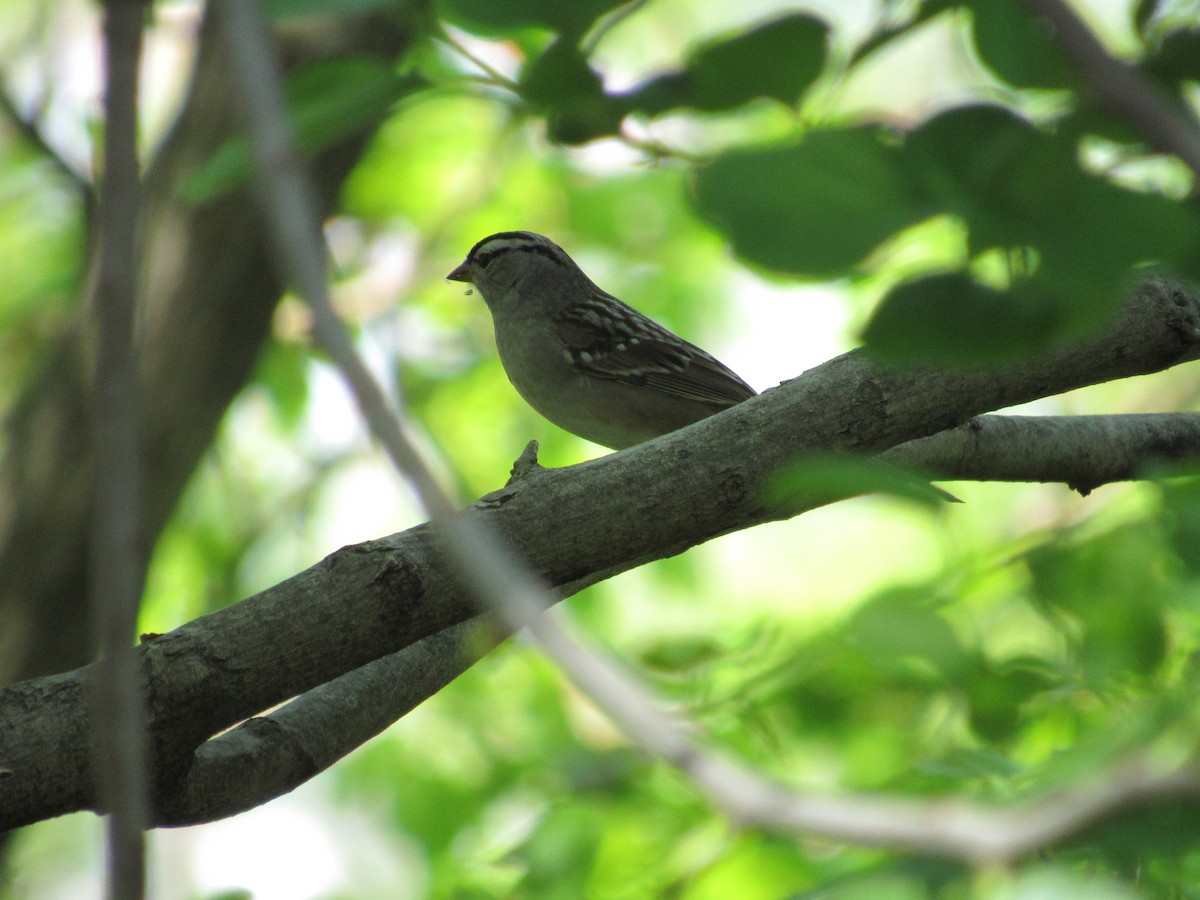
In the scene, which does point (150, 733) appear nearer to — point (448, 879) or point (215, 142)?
point (448, 879)

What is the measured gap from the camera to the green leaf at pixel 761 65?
3.90 ft

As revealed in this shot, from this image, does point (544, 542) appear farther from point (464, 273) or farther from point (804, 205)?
point (464, 273)

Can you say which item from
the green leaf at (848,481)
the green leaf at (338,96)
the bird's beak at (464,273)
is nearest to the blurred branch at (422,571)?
the green leaf at (338,96)

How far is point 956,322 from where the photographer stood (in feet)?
2.90

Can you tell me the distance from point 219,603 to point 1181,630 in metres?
5.19

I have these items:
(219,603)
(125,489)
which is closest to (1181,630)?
(125,489)

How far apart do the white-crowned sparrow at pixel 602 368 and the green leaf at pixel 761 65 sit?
3.57m

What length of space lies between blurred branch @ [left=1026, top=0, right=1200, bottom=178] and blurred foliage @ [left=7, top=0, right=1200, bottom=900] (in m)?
0.12

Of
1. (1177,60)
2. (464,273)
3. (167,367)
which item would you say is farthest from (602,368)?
(1177,60)

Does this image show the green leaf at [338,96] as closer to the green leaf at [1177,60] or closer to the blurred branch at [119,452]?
the blurred branch at [119,452]

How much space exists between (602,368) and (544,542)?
285 centimetres

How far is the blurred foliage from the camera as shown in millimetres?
908

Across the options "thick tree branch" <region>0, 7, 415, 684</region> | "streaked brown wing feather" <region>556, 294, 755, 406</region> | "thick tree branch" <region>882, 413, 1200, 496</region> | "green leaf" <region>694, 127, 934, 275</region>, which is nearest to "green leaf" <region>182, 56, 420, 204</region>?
"green leaf" <region>694, 127, 934, 275</region>

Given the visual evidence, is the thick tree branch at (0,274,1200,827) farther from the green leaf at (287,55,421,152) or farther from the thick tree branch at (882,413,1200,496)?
the green leaf at (287,55,421,152)
